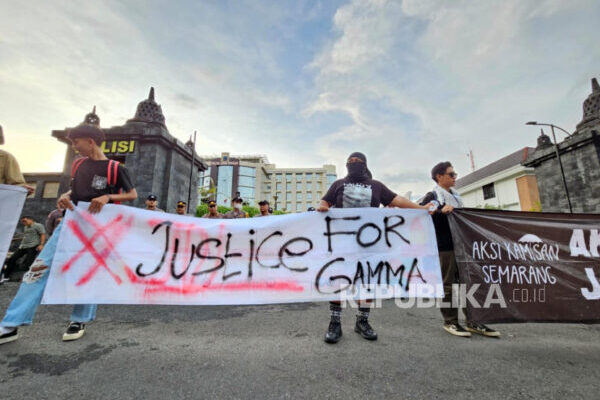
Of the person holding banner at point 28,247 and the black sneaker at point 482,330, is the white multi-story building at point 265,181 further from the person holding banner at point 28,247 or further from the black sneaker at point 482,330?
the black sneaker at point 482,330

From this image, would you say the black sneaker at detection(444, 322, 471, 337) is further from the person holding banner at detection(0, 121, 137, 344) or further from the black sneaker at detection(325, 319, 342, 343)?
the person holding banner at detection(0, 121, 137, 344)

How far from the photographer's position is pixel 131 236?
2.65 m

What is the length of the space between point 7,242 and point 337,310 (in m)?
3.28

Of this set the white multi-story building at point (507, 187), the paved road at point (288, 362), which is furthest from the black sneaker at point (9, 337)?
the white multi-story building at point (507, 187)

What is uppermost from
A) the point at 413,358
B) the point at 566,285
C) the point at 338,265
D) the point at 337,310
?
the point at 338,265

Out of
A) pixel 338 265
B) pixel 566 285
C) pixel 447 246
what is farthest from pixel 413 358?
pixel 566 285

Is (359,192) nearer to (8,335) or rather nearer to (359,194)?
(359,194)

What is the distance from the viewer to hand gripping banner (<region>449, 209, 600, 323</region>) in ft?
8.16

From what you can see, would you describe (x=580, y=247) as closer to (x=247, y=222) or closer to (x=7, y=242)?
(x=247, y=222)

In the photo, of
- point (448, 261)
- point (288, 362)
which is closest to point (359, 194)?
point (448, 261)

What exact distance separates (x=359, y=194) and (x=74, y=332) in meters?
3.18

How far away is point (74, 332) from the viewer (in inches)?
98.5

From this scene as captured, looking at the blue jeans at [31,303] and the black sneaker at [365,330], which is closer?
the blue jeans at [31,303]

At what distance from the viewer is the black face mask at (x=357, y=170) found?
3.19 meters
